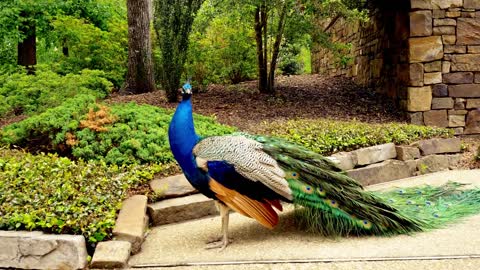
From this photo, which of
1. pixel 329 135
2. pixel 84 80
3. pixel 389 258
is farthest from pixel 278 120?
pixel 389 258

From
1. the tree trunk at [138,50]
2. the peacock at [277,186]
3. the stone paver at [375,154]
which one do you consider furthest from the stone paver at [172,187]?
the tree trunk at [138,50]

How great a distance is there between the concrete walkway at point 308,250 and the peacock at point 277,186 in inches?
4.7

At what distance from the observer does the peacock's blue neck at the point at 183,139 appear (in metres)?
3.55

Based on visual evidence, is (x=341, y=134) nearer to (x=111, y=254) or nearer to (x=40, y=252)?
(x=111, y=254)

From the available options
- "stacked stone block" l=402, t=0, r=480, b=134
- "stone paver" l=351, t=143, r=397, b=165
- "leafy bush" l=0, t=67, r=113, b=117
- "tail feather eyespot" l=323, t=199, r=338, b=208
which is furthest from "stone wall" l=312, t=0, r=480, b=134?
"tail feather eyespot" l=323, t=199, r=338, b=208

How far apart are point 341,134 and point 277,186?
2978 millimetres

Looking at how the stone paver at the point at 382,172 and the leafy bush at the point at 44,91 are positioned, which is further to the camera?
the leafy bush at the point at 44,91

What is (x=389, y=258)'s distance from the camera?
3.32 meters

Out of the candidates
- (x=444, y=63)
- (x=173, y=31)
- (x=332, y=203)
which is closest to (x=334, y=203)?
(x=332, y=203)

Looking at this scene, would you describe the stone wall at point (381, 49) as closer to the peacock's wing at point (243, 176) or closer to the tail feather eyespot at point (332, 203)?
the tail feather eyespot at point (332, 203)

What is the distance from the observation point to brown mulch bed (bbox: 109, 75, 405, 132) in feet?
25.4

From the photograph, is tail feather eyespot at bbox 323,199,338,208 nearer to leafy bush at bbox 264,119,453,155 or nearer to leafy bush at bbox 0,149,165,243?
leafy bush at bbox 0,149,165,243

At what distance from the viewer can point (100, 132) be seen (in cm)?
583

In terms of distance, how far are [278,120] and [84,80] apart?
2.94 meters
